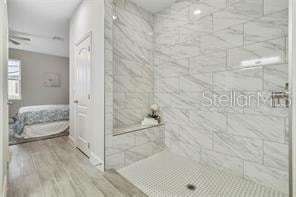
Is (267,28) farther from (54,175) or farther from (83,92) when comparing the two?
(54,175)

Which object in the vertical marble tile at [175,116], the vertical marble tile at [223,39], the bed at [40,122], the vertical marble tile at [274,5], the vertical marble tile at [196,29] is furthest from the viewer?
the bed at [40,122]

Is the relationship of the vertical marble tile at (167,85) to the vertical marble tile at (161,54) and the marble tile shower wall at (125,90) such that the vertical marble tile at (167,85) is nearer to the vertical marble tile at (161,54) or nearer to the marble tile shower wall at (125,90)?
the marble tile shower wall at (125,90)

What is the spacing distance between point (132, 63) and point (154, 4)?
1.28 meters

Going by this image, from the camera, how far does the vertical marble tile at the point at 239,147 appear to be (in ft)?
6.20

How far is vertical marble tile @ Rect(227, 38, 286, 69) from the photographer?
1730 millimetres

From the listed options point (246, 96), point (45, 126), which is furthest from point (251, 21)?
point (45, 126)

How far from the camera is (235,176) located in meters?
2.07

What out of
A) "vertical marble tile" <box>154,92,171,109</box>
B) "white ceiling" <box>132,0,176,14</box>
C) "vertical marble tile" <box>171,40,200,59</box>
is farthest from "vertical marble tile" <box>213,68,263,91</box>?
"white ceiling" <box>132,0,176,14</box>

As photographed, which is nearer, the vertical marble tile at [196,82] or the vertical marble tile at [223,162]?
the vertical marble tile at [223,162]

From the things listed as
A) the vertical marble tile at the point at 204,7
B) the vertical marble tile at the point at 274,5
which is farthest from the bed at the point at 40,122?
the vertical marble tile at the point at 274,5

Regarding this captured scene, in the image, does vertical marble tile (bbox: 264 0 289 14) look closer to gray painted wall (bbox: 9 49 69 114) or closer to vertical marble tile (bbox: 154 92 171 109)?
vertical marble tile (bbox: 154 92 171 109)

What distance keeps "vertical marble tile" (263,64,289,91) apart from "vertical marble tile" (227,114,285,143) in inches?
15.0

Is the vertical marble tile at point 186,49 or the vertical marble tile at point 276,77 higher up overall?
the vertical marble tile at point 186,49

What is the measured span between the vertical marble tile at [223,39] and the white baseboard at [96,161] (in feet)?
7.96
